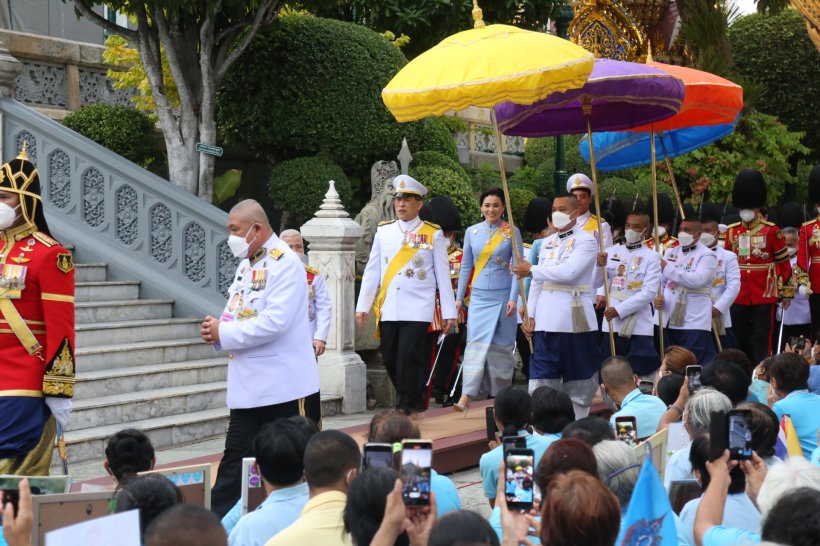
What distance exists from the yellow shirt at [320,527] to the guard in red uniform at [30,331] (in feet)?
9.08

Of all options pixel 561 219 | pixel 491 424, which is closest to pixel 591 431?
pixel 491 424

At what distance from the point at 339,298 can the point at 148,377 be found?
2158mm

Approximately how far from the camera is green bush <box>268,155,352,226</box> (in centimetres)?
1579

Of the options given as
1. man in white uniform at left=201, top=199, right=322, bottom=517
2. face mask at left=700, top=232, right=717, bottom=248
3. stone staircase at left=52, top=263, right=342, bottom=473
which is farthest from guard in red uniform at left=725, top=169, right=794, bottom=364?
man in white uniform at left=201, top=199, right=322, bottom=517

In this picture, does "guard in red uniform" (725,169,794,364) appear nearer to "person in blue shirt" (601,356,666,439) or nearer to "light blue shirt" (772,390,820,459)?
"person in blue shirt" (601,356,666,439)

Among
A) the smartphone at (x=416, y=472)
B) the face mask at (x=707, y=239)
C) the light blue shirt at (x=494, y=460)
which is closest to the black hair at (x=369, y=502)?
the smartphone at (x=416, y=472)

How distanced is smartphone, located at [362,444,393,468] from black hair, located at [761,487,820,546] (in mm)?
1271

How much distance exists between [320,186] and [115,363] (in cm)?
516

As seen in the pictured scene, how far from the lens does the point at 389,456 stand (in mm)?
4297

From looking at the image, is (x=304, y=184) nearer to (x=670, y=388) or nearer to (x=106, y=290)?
(x=106, y=290)

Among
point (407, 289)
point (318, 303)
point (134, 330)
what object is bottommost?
point (134, 330)

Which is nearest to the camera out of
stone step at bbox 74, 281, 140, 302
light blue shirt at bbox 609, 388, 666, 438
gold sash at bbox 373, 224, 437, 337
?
light blue shirt at bbox 609, 388, 666, 438

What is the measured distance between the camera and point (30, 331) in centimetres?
688

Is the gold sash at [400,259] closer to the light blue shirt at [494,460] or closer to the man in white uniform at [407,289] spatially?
the man in white uniform at [407,289]
